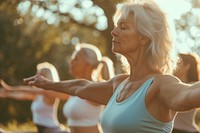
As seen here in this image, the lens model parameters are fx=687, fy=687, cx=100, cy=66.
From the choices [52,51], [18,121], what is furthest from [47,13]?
[52,51]

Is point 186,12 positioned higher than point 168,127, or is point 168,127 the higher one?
Answer: point 168,127

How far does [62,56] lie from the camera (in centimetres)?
2636

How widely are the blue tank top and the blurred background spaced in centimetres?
838

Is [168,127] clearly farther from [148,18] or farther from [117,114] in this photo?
[148,18]

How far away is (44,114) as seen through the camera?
8164 mm

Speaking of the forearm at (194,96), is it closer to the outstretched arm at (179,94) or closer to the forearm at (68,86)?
the outstretched arm at (179,94)

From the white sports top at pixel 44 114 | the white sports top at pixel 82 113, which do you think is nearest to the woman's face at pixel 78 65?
the white sports top at pixel 82 113

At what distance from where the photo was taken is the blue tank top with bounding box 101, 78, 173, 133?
2.94 metres

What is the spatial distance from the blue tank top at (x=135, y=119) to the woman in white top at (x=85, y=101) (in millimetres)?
3150

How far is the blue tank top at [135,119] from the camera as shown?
294 centimetres

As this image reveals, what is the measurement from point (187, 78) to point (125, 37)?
305 cm

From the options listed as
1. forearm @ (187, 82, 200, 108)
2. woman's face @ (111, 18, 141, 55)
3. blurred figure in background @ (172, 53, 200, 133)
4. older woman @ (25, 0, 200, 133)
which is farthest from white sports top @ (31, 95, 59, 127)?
forearm @ (187, 82, 200, 108)

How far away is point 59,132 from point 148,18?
4530 mm

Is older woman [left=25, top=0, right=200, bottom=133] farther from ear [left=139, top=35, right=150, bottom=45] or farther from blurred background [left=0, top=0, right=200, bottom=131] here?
blurred background [left=0, top=0, right=200, bottom=131]
